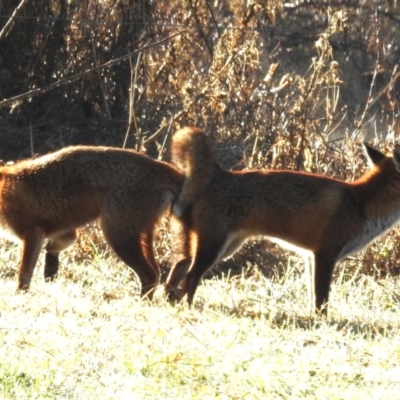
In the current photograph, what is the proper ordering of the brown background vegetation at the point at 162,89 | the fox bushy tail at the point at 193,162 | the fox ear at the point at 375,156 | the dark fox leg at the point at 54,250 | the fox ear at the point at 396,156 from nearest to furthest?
1. the fox bushy tail at the point at 193,162
2. the fox ear at the point at 396,156
3. the fox ear at the point at 375,156
4. the dark fox leg at the point at 54,250
5. the brown background vegetation at the point at 162,89

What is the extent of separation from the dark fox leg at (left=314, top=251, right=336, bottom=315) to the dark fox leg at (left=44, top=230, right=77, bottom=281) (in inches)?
77.1

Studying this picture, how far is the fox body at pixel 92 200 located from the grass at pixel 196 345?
342mm

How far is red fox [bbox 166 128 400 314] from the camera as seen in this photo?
7715 millimetres

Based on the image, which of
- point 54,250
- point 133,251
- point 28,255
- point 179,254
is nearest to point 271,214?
point 179,254

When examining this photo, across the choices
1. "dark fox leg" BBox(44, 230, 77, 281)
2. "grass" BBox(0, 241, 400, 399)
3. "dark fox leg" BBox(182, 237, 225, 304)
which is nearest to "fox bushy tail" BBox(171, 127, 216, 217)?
"dark fox leg" BBox(182, 237, 225, 304)

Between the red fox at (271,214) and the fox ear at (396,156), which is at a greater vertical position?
the fox ear at (396,156)

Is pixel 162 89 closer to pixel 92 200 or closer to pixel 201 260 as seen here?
pixel 92 200

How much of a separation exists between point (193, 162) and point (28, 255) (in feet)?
4.58

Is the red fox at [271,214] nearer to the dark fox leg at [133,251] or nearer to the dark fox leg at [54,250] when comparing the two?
the dark fox leg at [133,251]

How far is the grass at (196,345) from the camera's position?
5.41 metres

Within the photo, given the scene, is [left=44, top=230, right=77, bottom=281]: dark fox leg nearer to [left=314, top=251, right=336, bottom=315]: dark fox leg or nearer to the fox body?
the fox body

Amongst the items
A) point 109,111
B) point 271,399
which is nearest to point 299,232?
point 271,399

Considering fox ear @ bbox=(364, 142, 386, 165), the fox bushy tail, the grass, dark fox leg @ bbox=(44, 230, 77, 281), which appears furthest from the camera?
dark fox leg @ bbox=(44, 230, 77, 281)

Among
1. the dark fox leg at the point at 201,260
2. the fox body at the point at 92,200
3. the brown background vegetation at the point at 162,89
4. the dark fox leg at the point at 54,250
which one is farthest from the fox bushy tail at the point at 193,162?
the brown background vegetation at the point at 162,89
